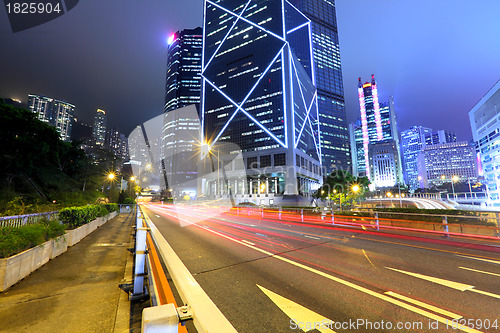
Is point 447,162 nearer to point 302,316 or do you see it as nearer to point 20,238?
point 302,316

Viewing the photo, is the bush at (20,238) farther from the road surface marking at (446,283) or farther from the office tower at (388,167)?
the office tower at (388,167)

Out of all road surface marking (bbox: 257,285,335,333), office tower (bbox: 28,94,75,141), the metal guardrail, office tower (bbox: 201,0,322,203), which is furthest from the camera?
office tower (bbox: 28,94,75,141)

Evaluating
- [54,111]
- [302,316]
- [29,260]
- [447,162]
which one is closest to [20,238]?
[29,260]

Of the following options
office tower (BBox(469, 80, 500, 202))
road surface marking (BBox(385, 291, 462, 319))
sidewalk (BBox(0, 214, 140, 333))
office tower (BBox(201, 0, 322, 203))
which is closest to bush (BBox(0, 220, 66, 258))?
sidewalk (BBox(0, 214, 140, 333))

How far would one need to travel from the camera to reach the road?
3.82 m

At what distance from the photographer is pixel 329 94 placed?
159m

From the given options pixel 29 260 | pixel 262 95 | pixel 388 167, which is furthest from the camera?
pixel 388 167

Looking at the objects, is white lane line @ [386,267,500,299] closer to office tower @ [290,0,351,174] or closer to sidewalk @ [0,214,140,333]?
sidewalk @ [0,214,140,333]

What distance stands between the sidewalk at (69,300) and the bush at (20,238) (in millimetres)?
833

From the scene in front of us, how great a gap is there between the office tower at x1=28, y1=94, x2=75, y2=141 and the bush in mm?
192971

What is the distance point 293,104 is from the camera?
325 ft

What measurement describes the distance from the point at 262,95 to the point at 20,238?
106 metres

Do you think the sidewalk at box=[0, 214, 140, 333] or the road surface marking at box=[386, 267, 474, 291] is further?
the road surface marking at box=[386, 267, 474, 291]

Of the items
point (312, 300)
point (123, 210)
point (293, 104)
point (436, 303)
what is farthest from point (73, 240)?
point (293, 104)
